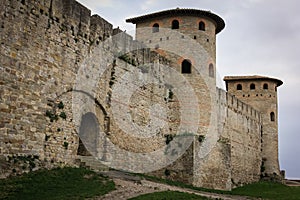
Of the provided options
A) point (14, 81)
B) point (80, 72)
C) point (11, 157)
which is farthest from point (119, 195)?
point (80, 72)

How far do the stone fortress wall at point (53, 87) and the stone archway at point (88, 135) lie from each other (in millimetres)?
121

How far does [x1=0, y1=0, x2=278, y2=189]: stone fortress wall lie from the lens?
12.8 meters

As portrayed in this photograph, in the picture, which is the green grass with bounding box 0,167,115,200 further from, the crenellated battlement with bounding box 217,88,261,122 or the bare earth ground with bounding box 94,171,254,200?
the crenellated battlement with bounding box 217,88,261,122

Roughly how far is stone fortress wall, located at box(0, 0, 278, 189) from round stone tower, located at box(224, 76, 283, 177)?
564 inches

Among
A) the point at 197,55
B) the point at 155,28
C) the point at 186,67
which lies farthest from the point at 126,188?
the point at 155,28

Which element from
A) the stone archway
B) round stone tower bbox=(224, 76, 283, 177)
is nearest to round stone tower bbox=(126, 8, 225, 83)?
the stone archway

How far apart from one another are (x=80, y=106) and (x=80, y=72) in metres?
1.27

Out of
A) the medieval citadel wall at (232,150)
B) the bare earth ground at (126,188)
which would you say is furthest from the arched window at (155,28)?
the bare earth ground at (126,188)

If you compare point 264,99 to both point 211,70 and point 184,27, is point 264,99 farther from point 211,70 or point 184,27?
point 184,27

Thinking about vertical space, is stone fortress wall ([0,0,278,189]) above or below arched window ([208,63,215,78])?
below

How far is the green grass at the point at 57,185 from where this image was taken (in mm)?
11344

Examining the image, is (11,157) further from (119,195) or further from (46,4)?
(46,4)

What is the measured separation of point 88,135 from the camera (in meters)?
16.4

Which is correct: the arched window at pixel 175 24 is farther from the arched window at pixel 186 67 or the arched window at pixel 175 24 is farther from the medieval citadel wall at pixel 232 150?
the medieval citadel wall at pixel 232 150
